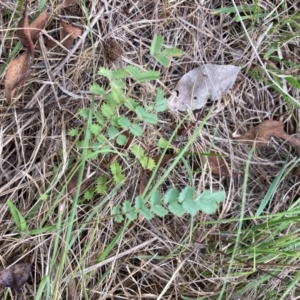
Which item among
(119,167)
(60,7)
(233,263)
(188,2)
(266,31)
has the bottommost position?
(233,263)

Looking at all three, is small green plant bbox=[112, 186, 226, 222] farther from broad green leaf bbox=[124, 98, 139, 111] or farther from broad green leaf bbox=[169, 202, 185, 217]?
broad green leaf bbox=[124, 98, 139, 111]

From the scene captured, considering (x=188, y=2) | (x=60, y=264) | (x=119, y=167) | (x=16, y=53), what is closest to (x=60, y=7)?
(x=16, y=53)

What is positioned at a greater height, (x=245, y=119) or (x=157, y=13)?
(x=157, y=13)

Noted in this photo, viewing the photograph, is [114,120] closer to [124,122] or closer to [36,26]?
[124,122]

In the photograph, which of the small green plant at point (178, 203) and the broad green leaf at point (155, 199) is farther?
the broad green leaf at point (155, 199)

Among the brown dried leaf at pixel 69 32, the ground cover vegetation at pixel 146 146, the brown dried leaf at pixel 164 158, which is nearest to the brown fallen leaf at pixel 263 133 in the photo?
the ground cover vegetation at pixel 146 146

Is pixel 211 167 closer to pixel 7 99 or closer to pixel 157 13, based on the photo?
pixel 157 13

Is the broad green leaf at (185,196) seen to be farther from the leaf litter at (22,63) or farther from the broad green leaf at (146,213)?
the leaf litter at (22,63)

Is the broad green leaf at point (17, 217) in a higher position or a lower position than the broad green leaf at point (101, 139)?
lower

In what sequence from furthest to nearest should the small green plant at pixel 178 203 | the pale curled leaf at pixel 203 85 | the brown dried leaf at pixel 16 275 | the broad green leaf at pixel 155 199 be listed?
the pale curled leaf at pixel 203 85 → the brown dried leaf at pixel 16 275 → the broad green leaf at pixel 155 199 → the small green plant at pixel 178 203
